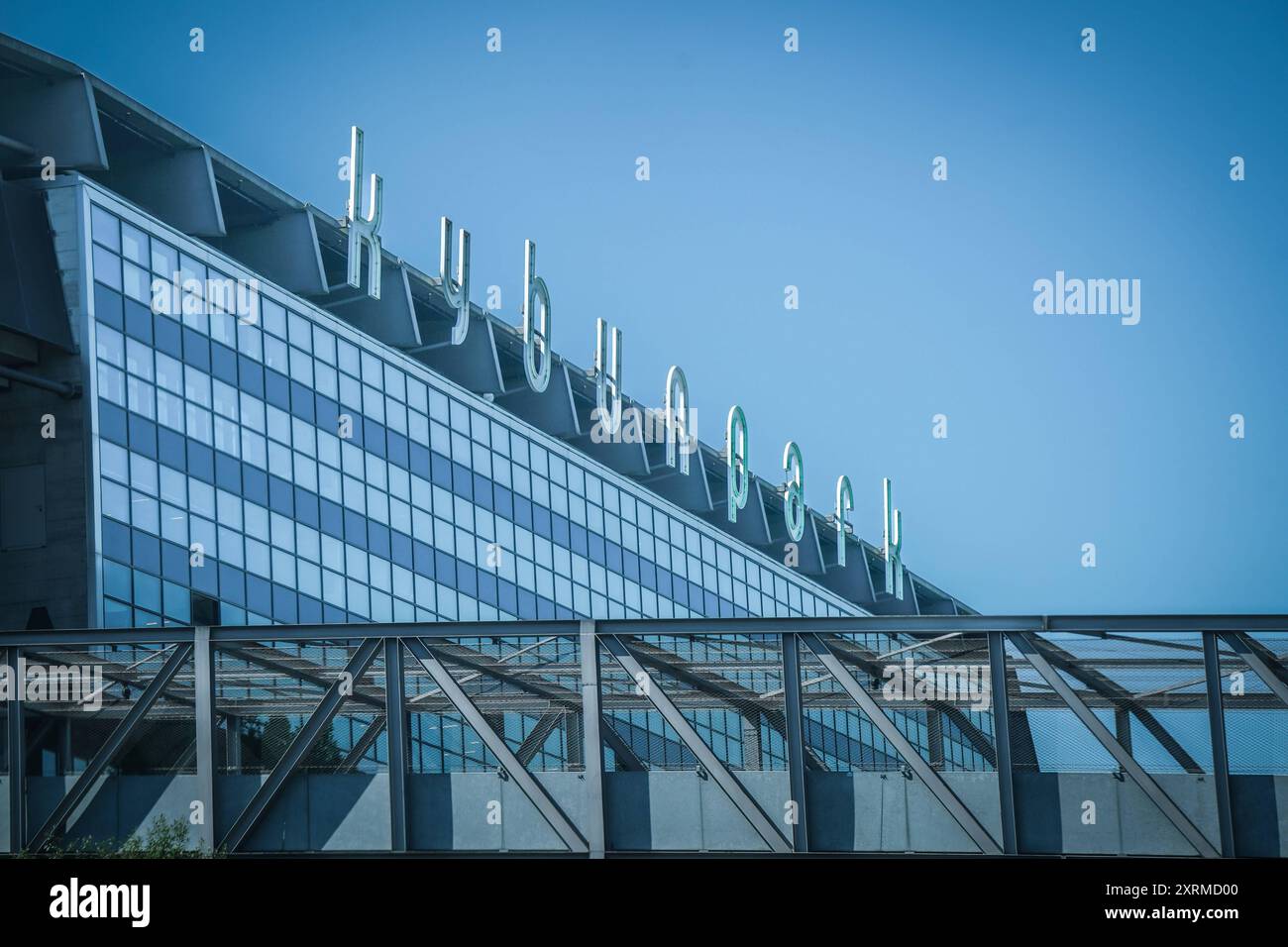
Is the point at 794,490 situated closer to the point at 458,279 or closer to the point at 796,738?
the point at 458,279

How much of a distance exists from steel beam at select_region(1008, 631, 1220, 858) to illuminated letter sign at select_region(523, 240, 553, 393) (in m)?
44.0

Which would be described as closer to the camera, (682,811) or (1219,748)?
(1219,748)

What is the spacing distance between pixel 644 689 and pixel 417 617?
37266mm

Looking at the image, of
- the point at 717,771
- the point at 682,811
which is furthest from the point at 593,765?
the point at 717,771

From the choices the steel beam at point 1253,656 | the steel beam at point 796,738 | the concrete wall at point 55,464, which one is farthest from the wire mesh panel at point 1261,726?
the concrete wall at point 55,464

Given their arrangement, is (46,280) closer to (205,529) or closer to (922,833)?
(205,529)

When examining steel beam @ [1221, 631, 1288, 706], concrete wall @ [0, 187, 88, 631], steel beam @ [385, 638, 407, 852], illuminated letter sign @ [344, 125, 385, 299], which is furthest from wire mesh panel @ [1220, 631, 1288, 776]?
illuminated letter sign @ [344, 125, 385, 299]

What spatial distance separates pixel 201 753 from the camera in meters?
29.6

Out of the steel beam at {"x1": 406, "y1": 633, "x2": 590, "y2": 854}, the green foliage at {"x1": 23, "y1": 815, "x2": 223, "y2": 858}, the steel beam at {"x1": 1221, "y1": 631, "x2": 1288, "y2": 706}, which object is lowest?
the green foliage at {"x1": 23, "y1": 815, "x2": 223, "y2": 858}

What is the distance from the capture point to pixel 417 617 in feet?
212

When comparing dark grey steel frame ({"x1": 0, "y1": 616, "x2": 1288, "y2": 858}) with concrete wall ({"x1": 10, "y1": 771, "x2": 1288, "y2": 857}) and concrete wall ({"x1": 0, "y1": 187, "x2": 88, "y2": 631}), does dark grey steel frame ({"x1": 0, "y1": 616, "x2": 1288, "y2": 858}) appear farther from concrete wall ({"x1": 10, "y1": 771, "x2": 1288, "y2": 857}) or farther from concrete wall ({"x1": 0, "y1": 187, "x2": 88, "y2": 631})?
concrete wall ({"x1": 0, "y1": 187, "x2": 88, "y2": 631})

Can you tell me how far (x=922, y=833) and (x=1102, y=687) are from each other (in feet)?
12.0

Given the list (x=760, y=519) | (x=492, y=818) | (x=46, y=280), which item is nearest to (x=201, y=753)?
(x=492, y=818)

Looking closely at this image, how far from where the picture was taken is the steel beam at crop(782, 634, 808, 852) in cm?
2806
